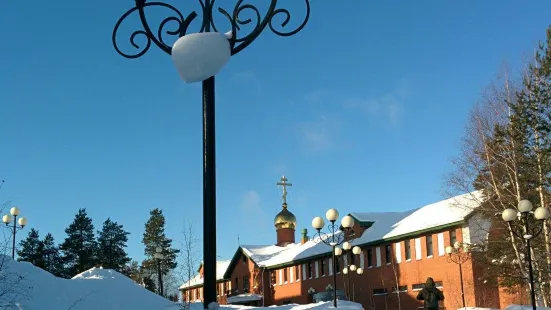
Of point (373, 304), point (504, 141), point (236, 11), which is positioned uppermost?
point (504, 141)

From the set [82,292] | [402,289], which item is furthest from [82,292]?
[402,289]

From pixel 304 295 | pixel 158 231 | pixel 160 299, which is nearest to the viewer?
pixel 160 299

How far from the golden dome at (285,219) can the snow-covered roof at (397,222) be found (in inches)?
171

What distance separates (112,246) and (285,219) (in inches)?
772

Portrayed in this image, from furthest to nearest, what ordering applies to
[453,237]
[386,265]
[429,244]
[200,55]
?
[386,265], [429,244], [453,237], [200,55]

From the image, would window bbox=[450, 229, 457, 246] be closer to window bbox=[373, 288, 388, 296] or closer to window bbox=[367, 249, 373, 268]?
window bbox=[373, 288, 388, 296]

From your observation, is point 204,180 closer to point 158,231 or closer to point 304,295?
point 304,295

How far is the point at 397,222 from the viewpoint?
4556cm

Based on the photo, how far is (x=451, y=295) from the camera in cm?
3725

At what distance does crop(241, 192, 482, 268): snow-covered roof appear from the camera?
3723 centimetres

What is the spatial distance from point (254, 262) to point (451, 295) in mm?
26157

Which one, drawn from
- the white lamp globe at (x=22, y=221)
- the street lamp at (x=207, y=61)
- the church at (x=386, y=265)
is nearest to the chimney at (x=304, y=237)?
the church at (x=386, y=265)

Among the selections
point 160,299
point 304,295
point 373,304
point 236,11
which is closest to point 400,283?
point 373,304

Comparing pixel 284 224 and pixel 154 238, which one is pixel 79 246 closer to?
pixel 154 238
